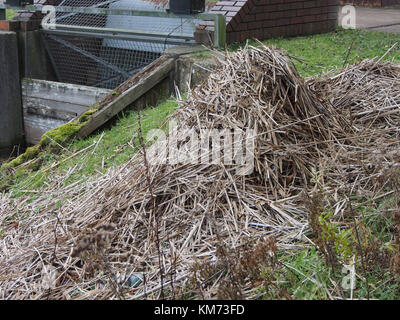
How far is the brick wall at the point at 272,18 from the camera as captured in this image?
27.9 feet

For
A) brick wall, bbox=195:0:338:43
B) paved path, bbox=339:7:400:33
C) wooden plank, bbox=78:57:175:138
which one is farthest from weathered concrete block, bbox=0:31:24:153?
paved path, bbox=339:7:400:33

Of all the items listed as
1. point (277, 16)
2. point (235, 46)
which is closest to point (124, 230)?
point (235, 46)

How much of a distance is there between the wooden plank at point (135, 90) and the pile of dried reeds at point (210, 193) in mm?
2227

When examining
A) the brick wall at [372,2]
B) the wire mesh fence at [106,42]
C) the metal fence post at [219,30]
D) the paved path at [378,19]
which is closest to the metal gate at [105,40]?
the wire mesh fence at [106,42]

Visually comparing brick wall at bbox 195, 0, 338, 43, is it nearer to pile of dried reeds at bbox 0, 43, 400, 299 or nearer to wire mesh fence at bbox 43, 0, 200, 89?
wire mesh fence at bbox 43, 0, 200, 89

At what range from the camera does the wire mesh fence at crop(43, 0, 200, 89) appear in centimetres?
911

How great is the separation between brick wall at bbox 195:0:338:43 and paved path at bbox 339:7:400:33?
1038 mm

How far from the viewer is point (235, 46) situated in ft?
27.7

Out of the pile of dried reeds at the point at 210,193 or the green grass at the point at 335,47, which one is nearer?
the pile of dried reeds at the point at 210,193

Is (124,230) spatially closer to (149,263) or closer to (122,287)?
(149,263)

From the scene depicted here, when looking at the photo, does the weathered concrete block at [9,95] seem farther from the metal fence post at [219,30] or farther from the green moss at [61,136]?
the metal fence post at [219,30]

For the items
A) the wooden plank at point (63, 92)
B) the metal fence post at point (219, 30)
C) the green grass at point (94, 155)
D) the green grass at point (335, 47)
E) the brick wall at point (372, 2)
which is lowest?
the green grass at point (94, 155)

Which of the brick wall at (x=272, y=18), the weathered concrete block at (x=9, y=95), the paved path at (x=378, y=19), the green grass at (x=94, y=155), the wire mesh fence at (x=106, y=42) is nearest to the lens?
the green grass at (x=94, y=155)

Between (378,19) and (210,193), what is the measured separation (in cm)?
962
